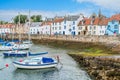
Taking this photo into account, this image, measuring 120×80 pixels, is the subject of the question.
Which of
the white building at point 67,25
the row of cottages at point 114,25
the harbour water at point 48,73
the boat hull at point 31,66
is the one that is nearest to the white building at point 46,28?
the white building at point 67,25

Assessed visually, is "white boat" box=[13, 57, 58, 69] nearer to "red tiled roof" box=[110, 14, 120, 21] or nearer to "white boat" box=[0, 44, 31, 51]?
"white boat" box=[0, 44, 31, 51]

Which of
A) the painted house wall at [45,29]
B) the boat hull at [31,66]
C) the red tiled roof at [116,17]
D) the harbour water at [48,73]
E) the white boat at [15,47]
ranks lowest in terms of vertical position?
the harbour water at [48,73]

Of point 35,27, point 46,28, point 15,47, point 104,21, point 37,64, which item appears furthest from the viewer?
point 35,27

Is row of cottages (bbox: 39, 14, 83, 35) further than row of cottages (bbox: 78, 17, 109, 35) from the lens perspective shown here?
Yes

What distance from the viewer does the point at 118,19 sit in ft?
321

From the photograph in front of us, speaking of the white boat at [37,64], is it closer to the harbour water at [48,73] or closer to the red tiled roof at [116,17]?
the harbour water at [48,73]

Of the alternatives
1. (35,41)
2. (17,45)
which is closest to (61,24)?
(35,41)

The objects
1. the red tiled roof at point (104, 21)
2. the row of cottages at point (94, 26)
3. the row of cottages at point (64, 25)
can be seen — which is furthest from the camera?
the row of cottages at point (64, 25)

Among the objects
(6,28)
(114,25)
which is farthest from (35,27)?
(114,25)

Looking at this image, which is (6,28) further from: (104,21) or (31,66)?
(31,66)

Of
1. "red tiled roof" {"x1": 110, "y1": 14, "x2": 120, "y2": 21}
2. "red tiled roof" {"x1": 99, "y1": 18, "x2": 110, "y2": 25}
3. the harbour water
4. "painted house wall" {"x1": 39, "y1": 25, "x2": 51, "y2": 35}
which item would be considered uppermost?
"red tiled roof" {"x1": 110, "y1": 14, "x2": 120, "y2": 21}

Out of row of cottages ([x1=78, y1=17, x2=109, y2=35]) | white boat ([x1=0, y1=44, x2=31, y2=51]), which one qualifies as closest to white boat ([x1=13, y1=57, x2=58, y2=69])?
white boat ([x1=0, y1=44, x2=31, y2=51])

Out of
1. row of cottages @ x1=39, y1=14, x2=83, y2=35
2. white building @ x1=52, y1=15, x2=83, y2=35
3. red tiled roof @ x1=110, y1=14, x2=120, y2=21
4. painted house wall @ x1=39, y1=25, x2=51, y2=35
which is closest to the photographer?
red tiled roof @ x1=110, y1=14, x2=120, y2=21

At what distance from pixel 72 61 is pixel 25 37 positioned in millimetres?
77623
